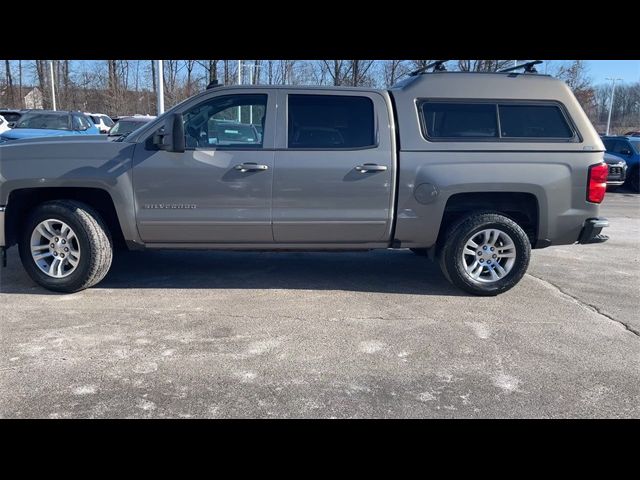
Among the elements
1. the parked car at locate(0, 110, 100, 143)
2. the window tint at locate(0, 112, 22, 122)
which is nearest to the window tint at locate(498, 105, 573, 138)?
the parked car at locate(0, 110, 100, 143)

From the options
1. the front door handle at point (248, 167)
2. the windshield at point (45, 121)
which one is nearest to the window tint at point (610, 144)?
the front door handle at point (248, 167)

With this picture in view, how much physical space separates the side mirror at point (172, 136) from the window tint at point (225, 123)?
183mm

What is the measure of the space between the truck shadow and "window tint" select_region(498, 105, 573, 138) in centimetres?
176

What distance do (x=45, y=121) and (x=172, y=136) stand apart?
13.1m

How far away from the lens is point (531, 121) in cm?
525

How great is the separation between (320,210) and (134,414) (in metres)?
2.71

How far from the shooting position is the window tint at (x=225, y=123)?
505 centimetres

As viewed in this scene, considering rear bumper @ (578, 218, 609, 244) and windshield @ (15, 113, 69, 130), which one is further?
windshield @ (15, 113, 69, 130)

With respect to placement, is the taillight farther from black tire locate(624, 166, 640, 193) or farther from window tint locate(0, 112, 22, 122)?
window tint locate(0, 112, 22, 122)

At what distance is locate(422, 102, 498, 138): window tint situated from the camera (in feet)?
17.1


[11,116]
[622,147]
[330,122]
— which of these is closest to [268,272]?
[330,122]

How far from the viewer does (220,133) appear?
16.8 feet

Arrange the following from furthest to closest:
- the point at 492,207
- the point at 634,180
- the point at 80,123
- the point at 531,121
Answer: the point at 80,123
the point at 634,180
the point at 492,207
the point at 531,121

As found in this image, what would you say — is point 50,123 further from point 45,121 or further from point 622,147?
point 622,147
